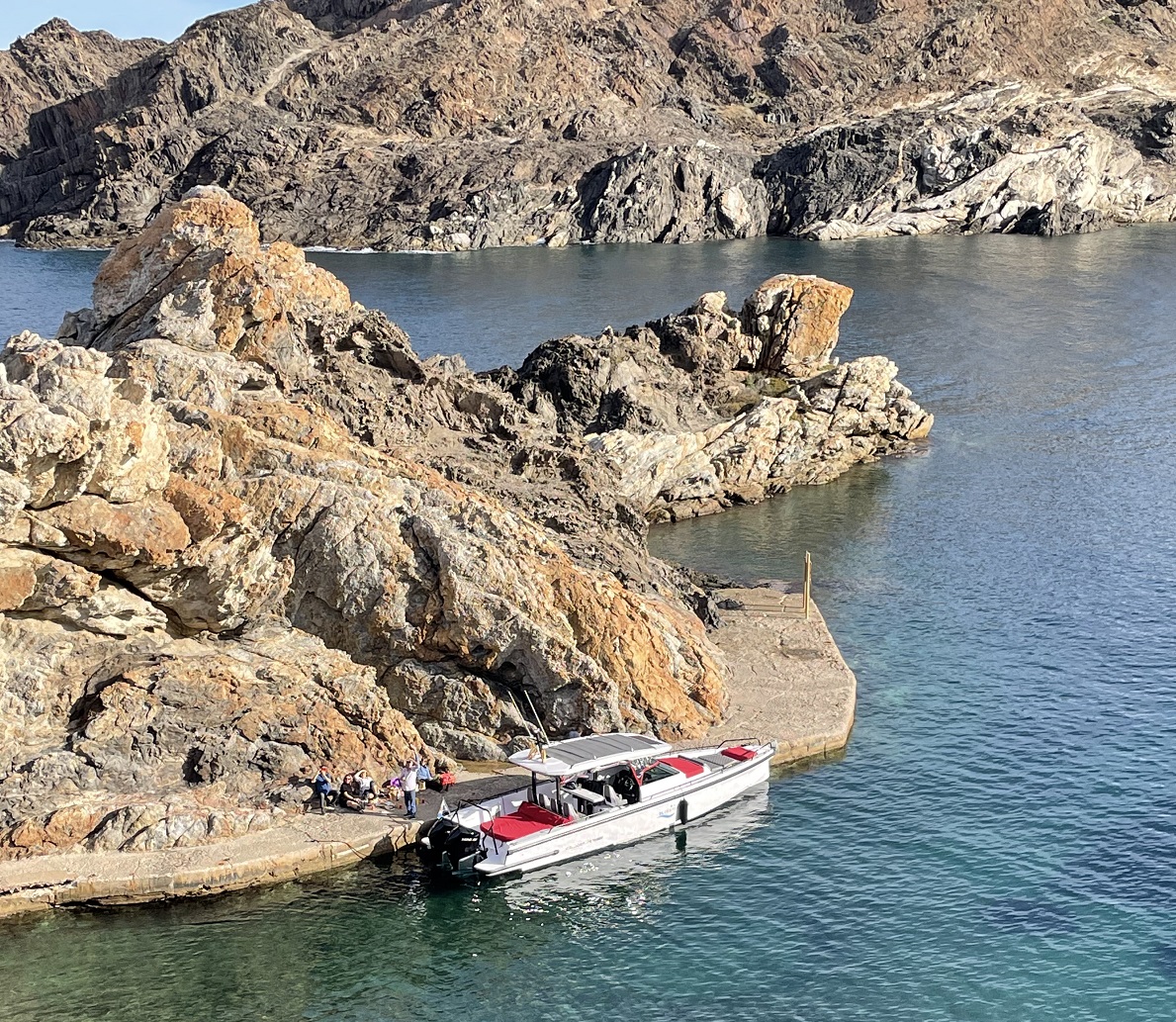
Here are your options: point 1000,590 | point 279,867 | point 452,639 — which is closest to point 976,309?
point 1000,590

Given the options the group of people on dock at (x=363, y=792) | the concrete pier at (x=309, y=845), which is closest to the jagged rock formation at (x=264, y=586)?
the concrete pier at (x=309, y=845)

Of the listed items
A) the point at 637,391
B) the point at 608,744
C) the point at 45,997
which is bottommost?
the point at 45,997

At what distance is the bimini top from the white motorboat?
28mm

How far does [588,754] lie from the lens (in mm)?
40125

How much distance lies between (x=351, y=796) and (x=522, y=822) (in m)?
5.00

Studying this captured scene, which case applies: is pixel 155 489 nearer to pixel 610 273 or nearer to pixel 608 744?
pixel 608 744

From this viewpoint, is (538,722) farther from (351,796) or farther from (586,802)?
(351,796)

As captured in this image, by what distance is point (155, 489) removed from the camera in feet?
128

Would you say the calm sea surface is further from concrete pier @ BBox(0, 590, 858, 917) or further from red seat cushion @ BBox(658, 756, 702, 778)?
red seat cushion @ BBox(658, 756, 702, 778)

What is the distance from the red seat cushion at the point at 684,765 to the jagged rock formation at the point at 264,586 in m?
2.71

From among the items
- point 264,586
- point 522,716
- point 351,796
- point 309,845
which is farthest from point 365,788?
point 264,586

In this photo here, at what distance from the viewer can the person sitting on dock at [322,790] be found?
39000mm

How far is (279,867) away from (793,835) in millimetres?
14631

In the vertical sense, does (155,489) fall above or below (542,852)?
above
